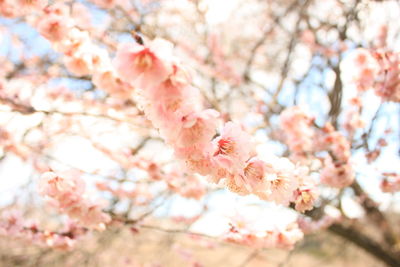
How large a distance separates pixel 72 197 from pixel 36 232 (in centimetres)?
92

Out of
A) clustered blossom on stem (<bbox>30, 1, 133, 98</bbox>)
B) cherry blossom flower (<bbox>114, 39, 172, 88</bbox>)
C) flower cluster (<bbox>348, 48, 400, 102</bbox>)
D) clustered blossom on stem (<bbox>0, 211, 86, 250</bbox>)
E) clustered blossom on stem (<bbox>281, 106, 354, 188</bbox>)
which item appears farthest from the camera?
clustered blossom on stem (<bbox>281, 106, 354, 188</bbox>)

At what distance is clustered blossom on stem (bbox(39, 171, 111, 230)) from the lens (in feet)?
7.14

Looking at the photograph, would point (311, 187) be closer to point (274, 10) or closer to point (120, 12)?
point (120, 12)

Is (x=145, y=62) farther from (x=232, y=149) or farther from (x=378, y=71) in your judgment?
(x=378, y=71)

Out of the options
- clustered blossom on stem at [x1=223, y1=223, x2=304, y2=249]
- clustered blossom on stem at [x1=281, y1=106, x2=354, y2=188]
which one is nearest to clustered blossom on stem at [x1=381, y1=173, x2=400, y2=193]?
clustered blossom on stem at [x1=281, y1=106, x2=354, y2=188]

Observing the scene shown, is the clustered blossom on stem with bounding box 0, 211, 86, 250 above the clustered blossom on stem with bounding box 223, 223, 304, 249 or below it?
below

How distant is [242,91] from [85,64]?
254 cm

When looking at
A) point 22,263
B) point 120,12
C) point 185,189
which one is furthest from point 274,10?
point 22,263

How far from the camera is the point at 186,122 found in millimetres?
1207

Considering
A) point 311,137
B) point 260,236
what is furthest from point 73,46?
point 311,137

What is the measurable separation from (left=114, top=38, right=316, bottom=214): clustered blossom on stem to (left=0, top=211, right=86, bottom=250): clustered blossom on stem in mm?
1927

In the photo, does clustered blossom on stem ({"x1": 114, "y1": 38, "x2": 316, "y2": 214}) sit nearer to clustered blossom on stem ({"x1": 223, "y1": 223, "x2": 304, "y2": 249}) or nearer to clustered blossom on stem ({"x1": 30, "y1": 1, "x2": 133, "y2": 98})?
clustered blossom on stem ({"x1": 223, "y1": 223, "x2": 304, "y2": 249})

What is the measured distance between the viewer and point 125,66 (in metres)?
1.18

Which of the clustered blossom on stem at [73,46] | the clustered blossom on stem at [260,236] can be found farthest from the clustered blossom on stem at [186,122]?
the clustered blossom on stem at [73,46]
